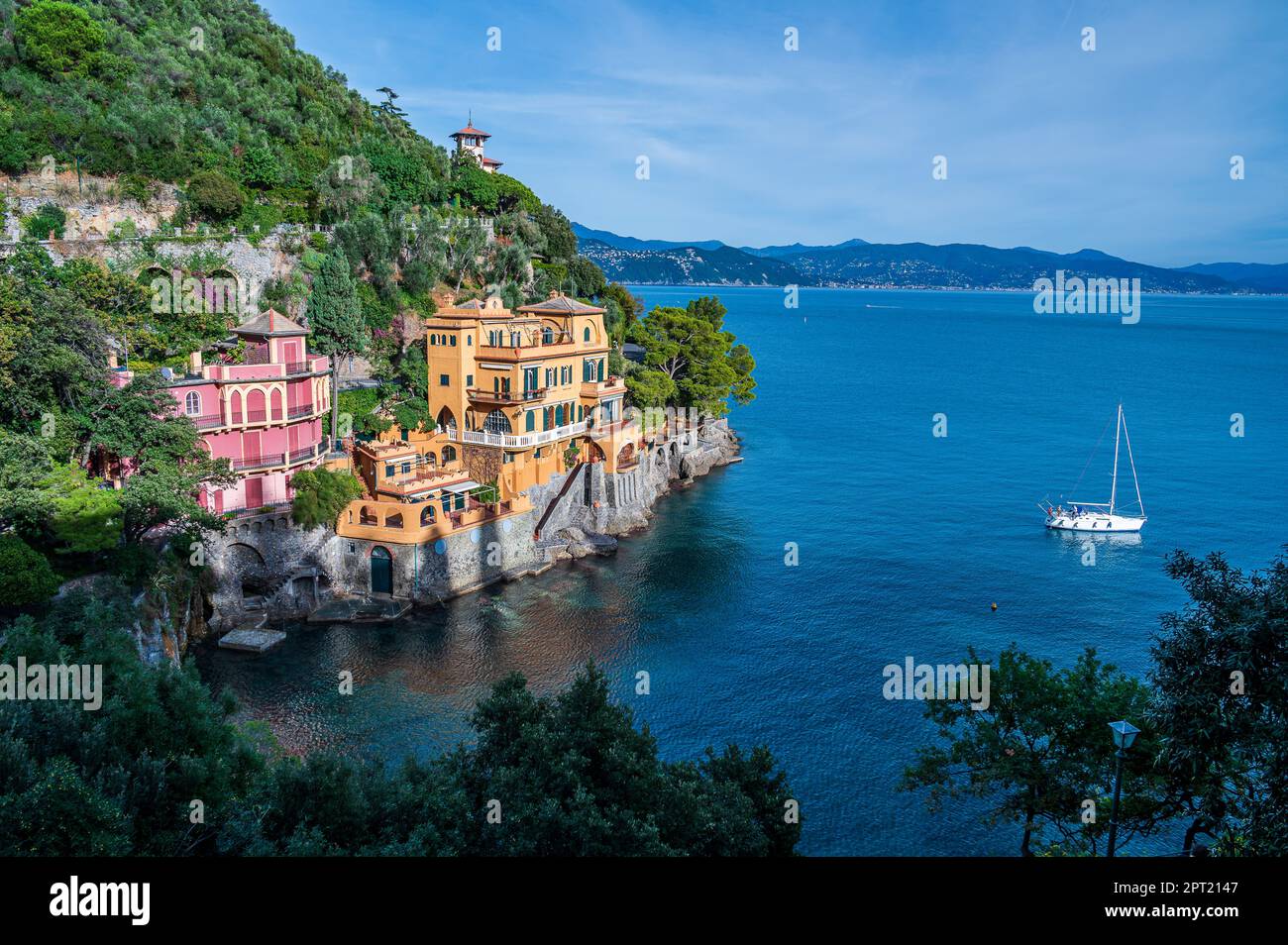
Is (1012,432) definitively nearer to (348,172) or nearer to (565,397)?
Result: (565,397)

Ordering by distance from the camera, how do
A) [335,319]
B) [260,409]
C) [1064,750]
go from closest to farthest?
1. [1064,750]
2. [260,409]
3. [335,319]

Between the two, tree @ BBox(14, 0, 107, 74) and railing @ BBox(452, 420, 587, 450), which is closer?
railing @ BBox(452, 420, 587, 450)

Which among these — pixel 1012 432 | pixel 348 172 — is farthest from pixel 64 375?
pixel 1012 432

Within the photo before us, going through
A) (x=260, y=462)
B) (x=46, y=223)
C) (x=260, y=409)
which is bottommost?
(x=260, y=462)

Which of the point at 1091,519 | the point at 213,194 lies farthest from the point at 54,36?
the point at 1091,519

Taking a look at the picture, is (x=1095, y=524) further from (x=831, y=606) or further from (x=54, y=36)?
(x=54, y=36)

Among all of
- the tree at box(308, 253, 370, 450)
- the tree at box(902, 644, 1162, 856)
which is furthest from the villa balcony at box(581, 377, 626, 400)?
the tree at box(902, 644, 1162, 856)

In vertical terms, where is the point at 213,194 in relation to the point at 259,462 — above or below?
above

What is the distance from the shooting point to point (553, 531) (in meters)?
46.6

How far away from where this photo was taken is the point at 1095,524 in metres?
50.4

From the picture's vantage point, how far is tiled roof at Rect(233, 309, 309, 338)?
36500mm

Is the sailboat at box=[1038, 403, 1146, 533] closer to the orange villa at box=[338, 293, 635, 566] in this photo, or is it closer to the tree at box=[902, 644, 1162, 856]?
the orange villa at box=[338, 293, 635, 566]

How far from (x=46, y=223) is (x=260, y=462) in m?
22.6

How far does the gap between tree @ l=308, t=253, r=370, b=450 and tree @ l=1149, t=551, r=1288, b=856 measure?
37.3m
